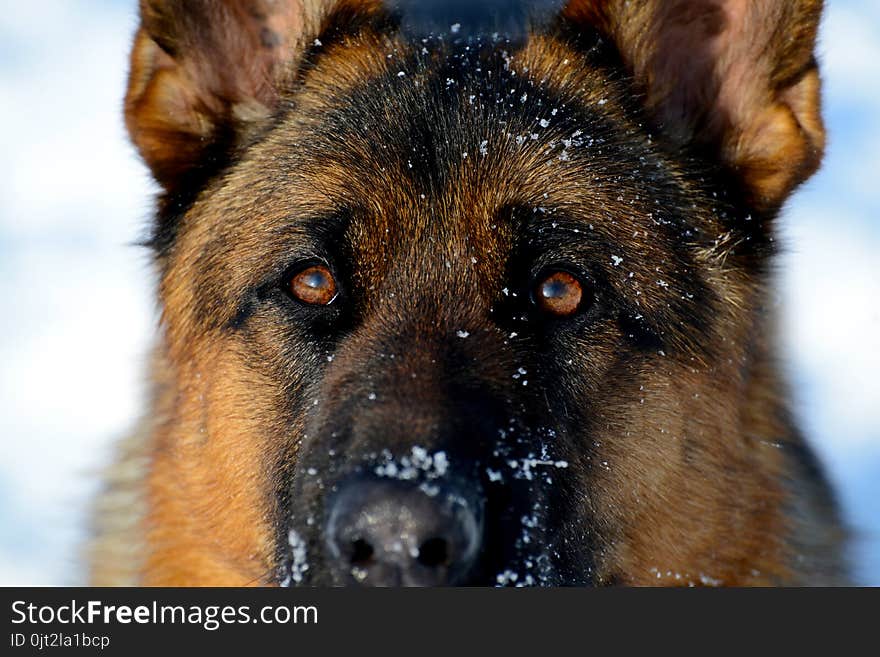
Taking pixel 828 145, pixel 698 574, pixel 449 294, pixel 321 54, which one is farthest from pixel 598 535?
pixel 321 54

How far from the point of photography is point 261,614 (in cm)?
359

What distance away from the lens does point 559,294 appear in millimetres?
3615

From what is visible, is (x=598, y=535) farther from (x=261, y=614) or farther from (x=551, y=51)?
(x=551, y=51)

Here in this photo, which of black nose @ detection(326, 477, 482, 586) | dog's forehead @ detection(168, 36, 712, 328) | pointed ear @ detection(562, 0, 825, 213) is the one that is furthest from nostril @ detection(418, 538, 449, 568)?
pointed ear @ detection(562, 0, 825, 213)

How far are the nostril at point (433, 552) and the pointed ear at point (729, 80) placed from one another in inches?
76.4

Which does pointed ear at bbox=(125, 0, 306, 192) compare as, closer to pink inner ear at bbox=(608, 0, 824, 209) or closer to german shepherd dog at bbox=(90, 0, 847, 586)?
german shepherd dog at bbox=(90, 0, 847, 586)

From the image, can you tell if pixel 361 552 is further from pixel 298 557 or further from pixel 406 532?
pixel 298 557

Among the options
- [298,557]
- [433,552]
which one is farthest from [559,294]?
[298,557]

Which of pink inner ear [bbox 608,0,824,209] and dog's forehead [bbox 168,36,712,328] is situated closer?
dog's forehead [bbox 168,36,712,328]

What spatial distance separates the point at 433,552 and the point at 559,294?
3.65 feet

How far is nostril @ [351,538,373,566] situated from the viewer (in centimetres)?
293

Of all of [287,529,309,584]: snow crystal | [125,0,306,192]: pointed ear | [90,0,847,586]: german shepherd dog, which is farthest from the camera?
[125,0,306,192]: pointed ear

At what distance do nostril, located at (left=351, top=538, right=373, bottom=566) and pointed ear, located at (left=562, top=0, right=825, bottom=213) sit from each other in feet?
6.63

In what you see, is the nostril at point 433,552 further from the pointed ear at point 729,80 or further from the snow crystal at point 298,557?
the pointed ear at point 729,80
